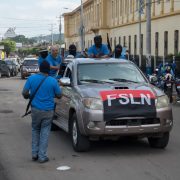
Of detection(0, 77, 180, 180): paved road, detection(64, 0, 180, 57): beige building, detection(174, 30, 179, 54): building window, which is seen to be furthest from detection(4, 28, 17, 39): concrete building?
detection(0, 77, 180, 180): paved road

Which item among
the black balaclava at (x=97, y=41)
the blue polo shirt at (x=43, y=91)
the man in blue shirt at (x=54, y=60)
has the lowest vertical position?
the blue polo shirt at (x=43, y=91)

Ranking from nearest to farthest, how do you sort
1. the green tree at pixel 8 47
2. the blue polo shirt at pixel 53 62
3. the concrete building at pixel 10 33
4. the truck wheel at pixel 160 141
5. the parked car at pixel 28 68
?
1. the truck wheel at pixel 160 141
2. the blue polo shirt at pixel 53 62
3. the parked car at pixel 28 68
4. the concrete building at pixel 10 33
5. the green tree at pixel 8 47

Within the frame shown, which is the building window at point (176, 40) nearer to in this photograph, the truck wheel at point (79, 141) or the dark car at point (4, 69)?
the dark car at point (4, 69)

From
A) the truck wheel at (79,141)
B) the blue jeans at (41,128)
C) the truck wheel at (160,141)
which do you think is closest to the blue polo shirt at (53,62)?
the truck wheel at (79,141)

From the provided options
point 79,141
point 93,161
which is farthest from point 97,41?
point 93,161

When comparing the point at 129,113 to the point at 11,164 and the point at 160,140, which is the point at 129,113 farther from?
the point at 11,164

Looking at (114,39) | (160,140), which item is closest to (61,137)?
(160,140)

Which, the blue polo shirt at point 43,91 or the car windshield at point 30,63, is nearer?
the blue polo shirt at point 43,91

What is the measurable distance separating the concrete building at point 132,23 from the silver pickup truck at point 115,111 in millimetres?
29966

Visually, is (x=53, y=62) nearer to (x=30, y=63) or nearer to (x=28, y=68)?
(x=28, y=68)

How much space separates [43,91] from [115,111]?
1.30m

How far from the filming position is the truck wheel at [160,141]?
9.64 metres

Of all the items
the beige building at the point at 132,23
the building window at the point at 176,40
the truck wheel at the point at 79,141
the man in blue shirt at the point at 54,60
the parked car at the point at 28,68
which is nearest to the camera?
the truck wheel at the point at 79,141

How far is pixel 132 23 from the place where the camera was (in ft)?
183
